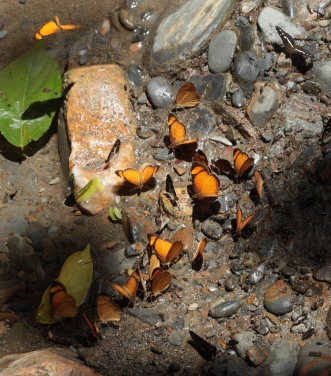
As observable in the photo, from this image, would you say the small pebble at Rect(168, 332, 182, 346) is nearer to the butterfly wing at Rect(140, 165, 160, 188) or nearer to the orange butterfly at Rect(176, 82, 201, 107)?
the butterfly wing at Rect(140, 165, 160, 188)

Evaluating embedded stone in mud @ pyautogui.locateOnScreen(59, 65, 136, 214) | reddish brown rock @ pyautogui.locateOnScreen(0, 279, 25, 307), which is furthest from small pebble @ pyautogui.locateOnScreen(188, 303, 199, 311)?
reddish brown rock @ pyautogui.locateOnScreen(0, 279, 25, 307)

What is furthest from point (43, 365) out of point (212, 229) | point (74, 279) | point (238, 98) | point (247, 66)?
point (247, 66)

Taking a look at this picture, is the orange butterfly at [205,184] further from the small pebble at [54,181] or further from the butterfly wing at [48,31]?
the butterfly wing at [48,31]

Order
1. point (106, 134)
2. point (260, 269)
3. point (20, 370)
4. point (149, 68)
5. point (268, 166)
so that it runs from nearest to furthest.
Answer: point (20, 370), point (260, 269), point (268, 166), point (106, 134), point (149, 68)

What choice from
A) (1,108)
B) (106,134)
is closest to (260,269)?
(106,134)

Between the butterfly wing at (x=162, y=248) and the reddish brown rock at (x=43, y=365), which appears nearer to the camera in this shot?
the reddish brown rock at (x=43, y=365)

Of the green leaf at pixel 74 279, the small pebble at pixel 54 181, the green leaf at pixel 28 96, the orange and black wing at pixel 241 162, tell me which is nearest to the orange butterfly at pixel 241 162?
the orange and black wing at pixel 241 162

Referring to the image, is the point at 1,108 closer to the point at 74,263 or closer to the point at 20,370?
the point at 74,263
